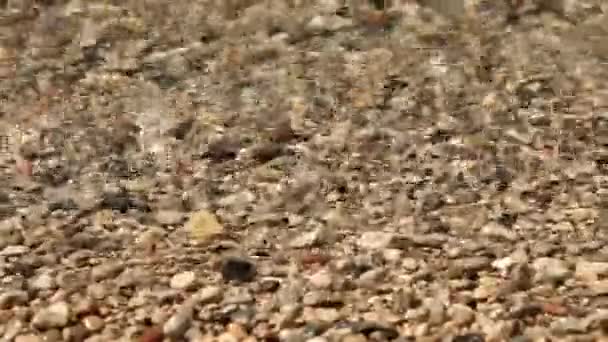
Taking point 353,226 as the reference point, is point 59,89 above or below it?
above

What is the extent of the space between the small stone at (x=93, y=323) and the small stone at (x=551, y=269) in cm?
36

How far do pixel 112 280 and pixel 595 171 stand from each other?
1.55ft

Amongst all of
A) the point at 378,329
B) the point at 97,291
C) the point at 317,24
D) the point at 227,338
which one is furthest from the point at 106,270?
the point at 317,24

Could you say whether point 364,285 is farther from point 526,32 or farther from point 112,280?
point 526,32

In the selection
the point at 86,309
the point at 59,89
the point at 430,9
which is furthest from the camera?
the point at 430,9

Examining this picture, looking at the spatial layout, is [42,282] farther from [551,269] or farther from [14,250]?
[551,269]

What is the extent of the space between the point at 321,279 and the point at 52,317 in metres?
0.22

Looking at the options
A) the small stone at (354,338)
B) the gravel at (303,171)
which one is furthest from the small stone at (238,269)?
the small stone at (354,338)

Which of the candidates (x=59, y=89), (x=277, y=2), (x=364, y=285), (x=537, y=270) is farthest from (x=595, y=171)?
(x=59, y=89)

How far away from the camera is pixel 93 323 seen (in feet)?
2.56

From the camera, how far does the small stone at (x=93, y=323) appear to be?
78 cm

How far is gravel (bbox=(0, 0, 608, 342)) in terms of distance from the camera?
80 centimetres

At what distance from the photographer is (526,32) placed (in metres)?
1.16

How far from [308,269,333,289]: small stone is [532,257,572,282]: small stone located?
0.17 metres
